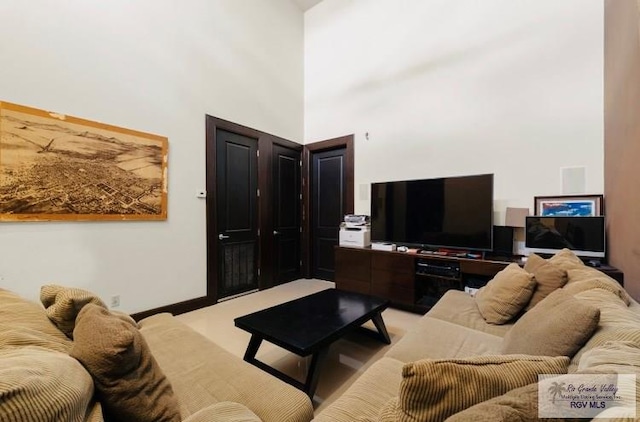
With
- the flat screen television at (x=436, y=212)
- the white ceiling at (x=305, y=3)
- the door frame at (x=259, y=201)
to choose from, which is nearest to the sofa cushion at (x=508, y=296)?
the flat screen television at (x=436, y=212)

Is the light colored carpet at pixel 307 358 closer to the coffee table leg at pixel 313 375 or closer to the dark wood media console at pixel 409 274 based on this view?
the coffee table leg at pixel 313 375

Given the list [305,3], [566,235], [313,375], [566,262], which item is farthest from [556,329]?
[305,3]

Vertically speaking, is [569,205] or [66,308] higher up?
[569,205]

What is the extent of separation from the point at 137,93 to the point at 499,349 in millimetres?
3762

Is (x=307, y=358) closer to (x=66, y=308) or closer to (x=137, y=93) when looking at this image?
(x=66, y=308)

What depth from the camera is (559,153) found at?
2.76 meters

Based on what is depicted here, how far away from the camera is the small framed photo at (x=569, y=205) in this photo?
8.32 ft

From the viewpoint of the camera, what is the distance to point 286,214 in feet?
15.2

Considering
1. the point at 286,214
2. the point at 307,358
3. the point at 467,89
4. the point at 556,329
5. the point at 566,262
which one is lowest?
the point at 307,358

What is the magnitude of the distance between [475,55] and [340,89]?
1931mm

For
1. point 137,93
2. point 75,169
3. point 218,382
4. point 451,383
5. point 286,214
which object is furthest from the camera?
point 286,214

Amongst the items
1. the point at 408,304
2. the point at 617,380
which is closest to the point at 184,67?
the point at 408,304

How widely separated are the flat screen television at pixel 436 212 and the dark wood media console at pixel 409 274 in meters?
0.25

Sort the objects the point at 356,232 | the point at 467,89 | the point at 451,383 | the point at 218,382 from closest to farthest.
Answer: the point at 451,383, the point at 218,382, the point at 467,89, the point at 356,232
